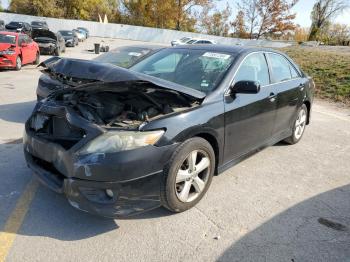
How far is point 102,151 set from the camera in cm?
301

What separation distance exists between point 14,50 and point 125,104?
12381 millimetres

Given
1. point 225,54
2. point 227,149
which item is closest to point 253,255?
point 227,149

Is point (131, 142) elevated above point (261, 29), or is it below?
below

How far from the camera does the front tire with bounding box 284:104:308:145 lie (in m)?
5.96

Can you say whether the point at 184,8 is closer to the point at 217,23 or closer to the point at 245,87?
the point at 217,23

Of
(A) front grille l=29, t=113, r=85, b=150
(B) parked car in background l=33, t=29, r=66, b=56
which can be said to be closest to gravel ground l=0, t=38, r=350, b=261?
(A) front grille l=29, t=113, r=85, b=150

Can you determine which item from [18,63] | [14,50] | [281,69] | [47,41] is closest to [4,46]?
[14,50]

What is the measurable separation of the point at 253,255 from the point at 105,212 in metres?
1.28

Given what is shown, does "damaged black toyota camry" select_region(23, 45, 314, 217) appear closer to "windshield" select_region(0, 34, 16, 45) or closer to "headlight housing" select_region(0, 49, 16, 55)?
"headlight housing" select_region(0, 49, 16, 55)

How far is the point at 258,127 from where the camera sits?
179 inches

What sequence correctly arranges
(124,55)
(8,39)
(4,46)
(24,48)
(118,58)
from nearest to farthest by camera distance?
(118,58) → (124,55) → (4,46) → (8,39) → (24,48)

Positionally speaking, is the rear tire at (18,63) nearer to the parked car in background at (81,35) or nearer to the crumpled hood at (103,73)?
the crumpled hood at (103,73)

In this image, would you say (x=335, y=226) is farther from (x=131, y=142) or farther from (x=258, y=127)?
(x=131, y=142)

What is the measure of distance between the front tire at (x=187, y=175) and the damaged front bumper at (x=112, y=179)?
9cm
